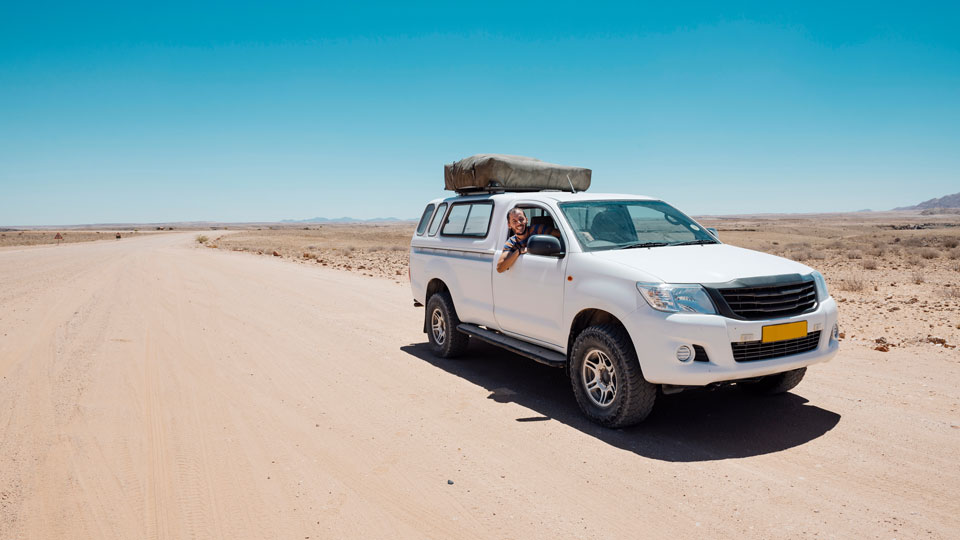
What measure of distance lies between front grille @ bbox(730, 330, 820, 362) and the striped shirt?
238 cm

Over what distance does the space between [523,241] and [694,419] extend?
2.31 meters

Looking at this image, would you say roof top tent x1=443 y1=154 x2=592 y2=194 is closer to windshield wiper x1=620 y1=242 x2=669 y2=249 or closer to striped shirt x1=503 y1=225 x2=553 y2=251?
striped shirt x1=503 y1=225 x2=553 y2=251

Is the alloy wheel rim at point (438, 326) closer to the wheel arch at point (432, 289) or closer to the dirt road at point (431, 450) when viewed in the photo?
the wheel arch at point (432, 289)

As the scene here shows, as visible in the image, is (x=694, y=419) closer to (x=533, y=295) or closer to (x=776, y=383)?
(x=776, y=383)

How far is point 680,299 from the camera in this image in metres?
4.78

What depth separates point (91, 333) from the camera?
30.3 feet

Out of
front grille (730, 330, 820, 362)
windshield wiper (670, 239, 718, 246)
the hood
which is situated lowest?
front grille (730, 330, 820, 362)

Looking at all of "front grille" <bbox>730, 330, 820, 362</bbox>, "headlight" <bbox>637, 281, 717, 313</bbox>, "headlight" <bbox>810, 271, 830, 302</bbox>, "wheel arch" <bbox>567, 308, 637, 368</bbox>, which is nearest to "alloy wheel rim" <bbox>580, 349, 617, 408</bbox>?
"wheel arch" <bbox>567, 308, 637, 368</bbox>

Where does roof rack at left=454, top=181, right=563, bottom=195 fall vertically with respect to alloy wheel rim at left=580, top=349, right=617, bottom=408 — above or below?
above

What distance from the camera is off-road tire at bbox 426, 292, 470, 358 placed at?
25.1 ft

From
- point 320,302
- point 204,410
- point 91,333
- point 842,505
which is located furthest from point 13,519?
point 320,302

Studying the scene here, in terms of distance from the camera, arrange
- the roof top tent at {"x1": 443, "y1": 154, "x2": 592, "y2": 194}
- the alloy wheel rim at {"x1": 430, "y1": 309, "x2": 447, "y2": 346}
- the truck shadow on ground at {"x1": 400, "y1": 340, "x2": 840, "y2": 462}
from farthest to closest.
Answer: the alloy wheel rim at {"x1": 430, "y1": 309, "x2": 447, "y2": 346}
the roof top tent at {"x1": 443, "y1": 154, "x2": 592, "y2": 194}
the truck shadow on ground at {"x1": 400, "y1": 340, "x2": 840, "y2": 462}

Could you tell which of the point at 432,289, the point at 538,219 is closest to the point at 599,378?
the point at 538,219

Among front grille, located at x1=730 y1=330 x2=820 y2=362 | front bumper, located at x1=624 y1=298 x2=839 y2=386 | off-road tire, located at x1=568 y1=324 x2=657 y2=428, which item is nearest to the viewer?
front bumper, located at x1=624 y1=298 x2=839 y2=386
